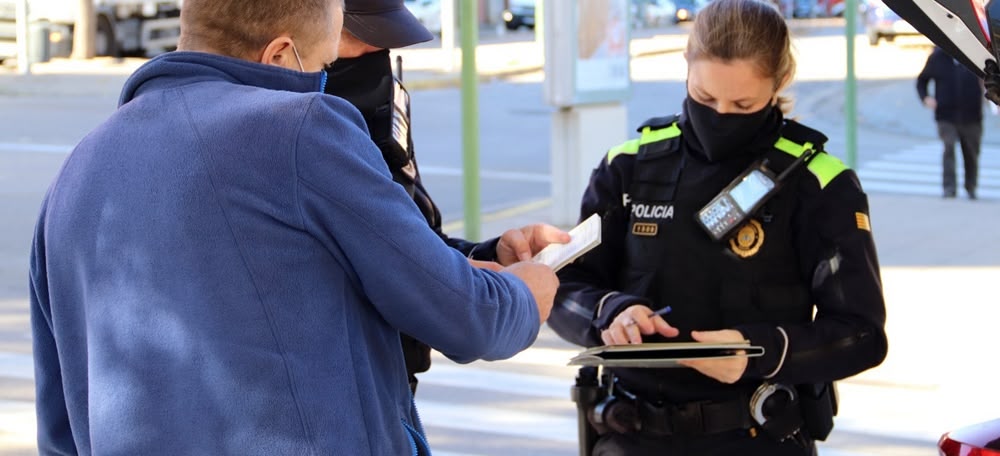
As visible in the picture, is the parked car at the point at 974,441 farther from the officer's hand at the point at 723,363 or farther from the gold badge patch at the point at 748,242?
the gold badge patch at the point at 748,242

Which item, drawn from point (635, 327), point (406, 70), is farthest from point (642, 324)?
point (406, 70)

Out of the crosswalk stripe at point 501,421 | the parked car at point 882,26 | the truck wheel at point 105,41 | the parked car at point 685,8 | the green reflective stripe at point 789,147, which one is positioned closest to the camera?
the green reflective stripe at point 789,147

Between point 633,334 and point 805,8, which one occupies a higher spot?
point 633,334

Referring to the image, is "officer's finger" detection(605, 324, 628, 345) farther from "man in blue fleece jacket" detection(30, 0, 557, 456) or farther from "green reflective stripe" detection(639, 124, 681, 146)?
"man in blue fleece jacket" detection(30, 0, 557, 456)

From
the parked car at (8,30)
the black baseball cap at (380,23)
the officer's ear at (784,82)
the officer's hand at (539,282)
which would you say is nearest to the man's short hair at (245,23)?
the officer's hand at (539,282)

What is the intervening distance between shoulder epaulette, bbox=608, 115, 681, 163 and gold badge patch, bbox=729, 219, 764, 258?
1.04ft

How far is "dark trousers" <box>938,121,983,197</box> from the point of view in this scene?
13961mm

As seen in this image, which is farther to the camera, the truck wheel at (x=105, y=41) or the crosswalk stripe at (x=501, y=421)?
the truck wheel at (x=105, y=41)

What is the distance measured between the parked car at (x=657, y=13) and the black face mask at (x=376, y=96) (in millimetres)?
48155

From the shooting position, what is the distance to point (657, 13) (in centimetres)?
5438

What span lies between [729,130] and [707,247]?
0.28 metres

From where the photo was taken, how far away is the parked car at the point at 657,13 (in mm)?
51688

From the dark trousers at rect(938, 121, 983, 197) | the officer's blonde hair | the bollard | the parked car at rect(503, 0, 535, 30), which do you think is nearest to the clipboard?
the officer's blonde hair

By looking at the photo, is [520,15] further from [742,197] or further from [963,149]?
[742,197]
